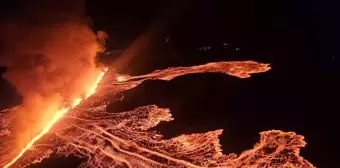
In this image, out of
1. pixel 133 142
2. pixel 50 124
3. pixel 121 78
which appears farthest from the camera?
pixel 121 78

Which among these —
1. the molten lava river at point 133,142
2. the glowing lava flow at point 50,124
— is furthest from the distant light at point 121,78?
the molten lava river at point 133,142

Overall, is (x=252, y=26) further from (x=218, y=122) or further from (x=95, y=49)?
(x=218, y=122)

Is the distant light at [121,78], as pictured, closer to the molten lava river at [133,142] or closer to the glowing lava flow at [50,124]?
the glowing lava flow at [50,124]

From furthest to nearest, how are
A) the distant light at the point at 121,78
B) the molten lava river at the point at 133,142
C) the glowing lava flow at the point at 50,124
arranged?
the distant light at the point at 121,78, the glowing lava flow at the point at 50,124, the molten lava river at the point at 133,142

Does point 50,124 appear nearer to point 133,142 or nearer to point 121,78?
point 133,142

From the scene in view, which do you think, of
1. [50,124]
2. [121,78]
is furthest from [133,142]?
[121,78]

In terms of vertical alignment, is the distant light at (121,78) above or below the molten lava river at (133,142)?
above

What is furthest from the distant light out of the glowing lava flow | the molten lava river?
the molten lava river

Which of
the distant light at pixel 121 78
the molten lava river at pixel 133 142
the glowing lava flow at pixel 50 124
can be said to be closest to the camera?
the molten lava river at pixel 133 142
